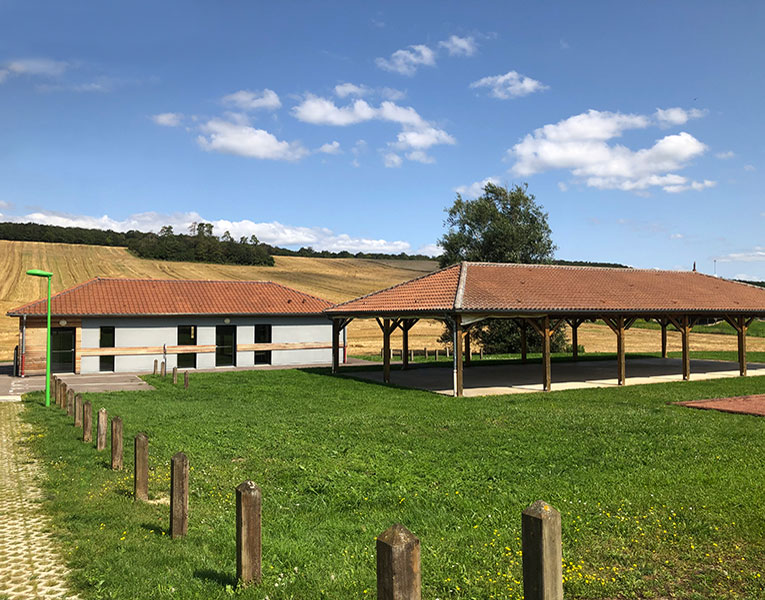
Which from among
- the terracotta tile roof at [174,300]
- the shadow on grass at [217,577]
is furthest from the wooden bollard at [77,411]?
the terracotta tile roof at [174,300]

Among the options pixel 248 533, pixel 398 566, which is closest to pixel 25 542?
pixel 248 533

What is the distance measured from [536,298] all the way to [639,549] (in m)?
15.9

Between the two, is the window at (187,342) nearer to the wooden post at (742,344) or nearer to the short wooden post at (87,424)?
the short wooden post at (87,424)

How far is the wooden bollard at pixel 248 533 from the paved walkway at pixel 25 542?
1.46 metres

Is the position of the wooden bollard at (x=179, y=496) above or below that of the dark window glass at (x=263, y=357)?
above

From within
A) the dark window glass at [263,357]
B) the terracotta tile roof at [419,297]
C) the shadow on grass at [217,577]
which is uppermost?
the terracotta tile roof at [419,297]

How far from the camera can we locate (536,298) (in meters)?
21.1

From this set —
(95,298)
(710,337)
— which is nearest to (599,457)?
(95,298)

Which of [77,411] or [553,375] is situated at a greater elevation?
[77,411]

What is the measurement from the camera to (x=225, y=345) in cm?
3091

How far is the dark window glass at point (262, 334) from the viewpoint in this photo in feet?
103

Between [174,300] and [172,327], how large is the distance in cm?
170

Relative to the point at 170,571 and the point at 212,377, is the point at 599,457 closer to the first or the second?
the point at 170,571

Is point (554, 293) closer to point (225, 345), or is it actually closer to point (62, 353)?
point (225, 345)
